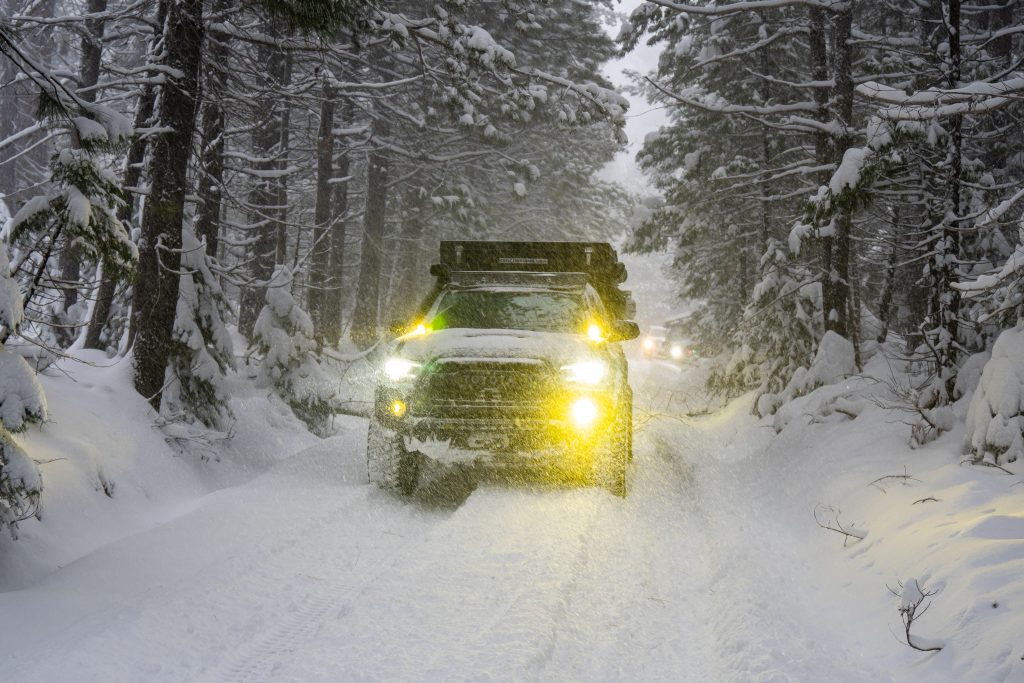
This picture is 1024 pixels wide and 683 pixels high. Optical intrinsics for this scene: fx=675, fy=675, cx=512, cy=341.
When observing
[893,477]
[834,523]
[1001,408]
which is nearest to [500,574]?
[834,523]

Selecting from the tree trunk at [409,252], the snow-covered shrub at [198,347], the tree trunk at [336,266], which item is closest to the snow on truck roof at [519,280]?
the snow-covered shrub at [198,347]

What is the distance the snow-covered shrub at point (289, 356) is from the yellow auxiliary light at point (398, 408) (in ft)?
17.2

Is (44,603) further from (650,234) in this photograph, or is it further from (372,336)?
(372,336)

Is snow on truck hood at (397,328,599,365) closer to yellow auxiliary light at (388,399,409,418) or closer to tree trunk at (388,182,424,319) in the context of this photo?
yellow auxiliary light at (388,399,409,418)

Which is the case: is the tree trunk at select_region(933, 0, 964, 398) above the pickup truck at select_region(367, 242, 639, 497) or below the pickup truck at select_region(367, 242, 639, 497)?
above

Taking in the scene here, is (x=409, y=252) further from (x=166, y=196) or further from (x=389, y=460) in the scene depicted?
(x=389, y=460)

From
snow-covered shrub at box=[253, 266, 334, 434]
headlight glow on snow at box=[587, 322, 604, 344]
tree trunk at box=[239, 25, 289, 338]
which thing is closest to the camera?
headlight glow on snow at box=[587, 322, 604, 344]

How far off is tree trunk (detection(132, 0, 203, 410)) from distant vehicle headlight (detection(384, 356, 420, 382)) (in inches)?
122

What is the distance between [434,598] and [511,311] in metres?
4.08

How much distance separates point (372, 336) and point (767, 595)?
1716 cm

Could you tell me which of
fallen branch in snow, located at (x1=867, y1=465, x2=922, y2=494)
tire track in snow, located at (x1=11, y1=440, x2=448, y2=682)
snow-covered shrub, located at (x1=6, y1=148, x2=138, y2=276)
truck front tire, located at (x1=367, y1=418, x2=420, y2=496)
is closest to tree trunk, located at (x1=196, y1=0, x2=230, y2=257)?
snow-covered shrub, located at (x1=6, y1=148, x2=138, y2=276)

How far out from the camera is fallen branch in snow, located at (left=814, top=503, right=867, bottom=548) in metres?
5.48

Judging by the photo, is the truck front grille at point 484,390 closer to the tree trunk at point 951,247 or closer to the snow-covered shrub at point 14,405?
the snow-covered shrub at point 14,405

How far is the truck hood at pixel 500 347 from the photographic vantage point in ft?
21.8
